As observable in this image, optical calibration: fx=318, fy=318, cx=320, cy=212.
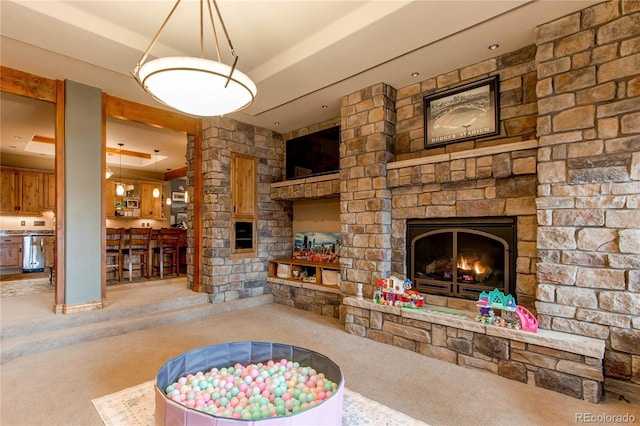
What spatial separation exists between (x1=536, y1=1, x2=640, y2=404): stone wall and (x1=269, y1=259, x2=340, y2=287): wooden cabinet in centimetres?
256

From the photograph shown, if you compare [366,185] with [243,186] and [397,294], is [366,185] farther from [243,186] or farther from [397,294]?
[243,186]

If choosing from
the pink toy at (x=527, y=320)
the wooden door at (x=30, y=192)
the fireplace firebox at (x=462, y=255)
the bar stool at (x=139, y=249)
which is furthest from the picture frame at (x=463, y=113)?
the wooden door at (x=30, y=192)

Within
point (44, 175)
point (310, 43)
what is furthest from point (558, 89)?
point (44, 175)

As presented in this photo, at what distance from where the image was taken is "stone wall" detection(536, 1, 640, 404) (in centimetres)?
221

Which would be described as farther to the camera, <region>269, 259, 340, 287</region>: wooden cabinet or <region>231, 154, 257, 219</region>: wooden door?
<region>231, 154, 257, 219</region>: wooden door

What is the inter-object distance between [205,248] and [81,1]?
3.16m

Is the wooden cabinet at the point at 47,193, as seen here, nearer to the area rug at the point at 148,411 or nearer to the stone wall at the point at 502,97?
the area rug at the point at 148,411

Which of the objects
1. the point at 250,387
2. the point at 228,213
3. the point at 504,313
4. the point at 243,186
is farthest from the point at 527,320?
the point at 243,186

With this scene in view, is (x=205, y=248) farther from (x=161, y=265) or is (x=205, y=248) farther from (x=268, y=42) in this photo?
(x=268, y=42)

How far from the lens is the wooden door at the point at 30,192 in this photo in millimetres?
7188

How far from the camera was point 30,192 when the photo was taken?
7.29m

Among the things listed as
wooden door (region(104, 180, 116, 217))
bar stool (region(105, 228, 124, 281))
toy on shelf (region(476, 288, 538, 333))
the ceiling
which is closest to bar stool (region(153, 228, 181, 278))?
bar stool (region(105, 228, 124, 281))

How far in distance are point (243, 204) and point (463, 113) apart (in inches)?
132
